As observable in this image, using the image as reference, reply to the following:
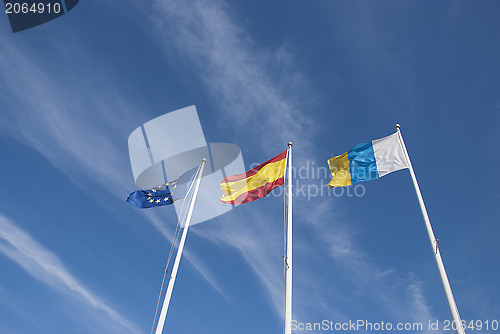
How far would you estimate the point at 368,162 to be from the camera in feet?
58.0

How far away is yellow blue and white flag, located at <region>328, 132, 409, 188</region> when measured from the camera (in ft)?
56.0

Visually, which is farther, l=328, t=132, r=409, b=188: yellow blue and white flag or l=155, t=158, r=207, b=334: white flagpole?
l=328, t=132, r=409, b=188: yellow blue and white flag

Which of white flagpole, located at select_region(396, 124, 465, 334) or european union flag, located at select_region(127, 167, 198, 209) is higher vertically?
european union flag, located at select_region(127, 167, 198, 209)

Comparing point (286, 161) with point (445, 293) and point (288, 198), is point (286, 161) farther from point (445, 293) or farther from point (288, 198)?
point (445, 293)

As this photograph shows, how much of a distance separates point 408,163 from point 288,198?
5.73 meters

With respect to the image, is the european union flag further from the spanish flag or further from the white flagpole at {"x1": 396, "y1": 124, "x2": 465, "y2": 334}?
the white flagpole at {"x1": 396, "y1": 124, "x2": 465, "y2": 334}

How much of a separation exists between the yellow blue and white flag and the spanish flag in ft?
8.89

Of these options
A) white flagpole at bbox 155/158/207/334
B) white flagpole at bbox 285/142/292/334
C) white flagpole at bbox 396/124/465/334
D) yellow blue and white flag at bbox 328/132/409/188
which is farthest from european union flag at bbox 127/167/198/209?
white flagpole at bbox 396/124/465/334

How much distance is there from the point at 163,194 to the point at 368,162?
12.3m

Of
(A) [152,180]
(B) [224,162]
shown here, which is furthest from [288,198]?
(A) [152,180]

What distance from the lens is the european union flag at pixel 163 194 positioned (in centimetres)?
2109

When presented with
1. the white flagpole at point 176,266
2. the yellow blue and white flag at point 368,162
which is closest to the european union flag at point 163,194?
the white flagpole at point 176,266

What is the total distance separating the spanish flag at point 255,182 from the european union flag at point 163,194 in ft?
10.6

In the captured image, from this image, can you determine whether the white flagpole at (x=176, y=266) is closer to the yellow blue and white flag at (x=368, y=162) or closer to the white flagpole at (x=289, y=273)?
the white flagpole at (x=289, y=273)
